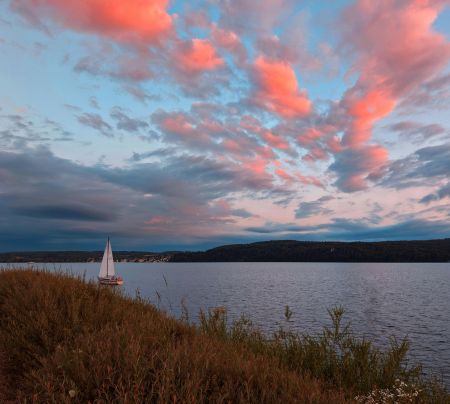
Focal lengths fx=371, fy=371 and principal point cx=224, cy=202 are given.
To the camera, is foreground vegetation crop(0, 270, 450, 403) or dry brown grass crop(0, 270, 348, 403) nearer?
dry brown grass crop(0, 270, 348, 403)

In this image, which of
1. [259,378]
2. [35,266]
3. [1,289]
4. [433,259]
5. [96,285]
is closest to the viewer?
[259,378]

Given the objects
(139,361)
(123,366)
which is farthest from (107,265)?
(123,366)

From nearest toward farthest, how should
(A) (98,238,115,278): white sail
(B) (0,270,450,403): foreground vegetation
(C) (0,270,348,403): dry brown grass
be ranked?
(C) (0,270,348,403): dry brown grass, (B) (0,270,450,403): foreground vegetation, (A) (98,238,115,278): white sail

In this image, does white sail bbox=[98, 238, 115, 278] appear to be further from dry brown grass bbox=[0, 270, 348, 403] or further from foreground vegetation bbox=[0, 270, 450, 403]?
dry brown grass bbox=[0, 270, 348, 403]

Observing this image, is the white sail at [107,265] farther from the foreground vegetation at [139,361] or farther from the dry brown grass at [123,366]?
the dry brown grass at [123,366]

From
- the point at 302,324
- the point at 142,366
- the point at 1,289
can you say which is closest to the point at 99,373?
the point at 142,366

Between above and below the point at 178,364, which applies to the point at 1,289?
above

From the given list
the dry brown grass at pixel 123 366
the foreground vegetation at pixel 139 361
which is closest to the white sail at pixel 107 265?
the foreground vegetation at pixel 139 361

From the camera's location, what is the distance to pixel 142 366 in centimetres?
561

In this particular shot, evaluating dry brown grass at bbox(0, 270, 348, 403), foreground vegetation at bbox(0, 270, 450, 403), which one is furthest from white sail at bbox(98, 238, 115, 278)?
dry brown grass at bbox(0, 270, 348, 403)

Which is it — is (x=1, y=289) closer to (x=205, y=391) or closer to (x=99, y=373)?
(x=99, y=373)

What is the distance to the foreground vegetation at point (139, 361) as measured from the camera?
510 centimetres

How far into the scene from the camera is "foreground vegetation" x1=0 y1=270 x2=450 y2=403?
201 inches

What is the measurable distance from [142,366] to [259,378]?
5.80ft
